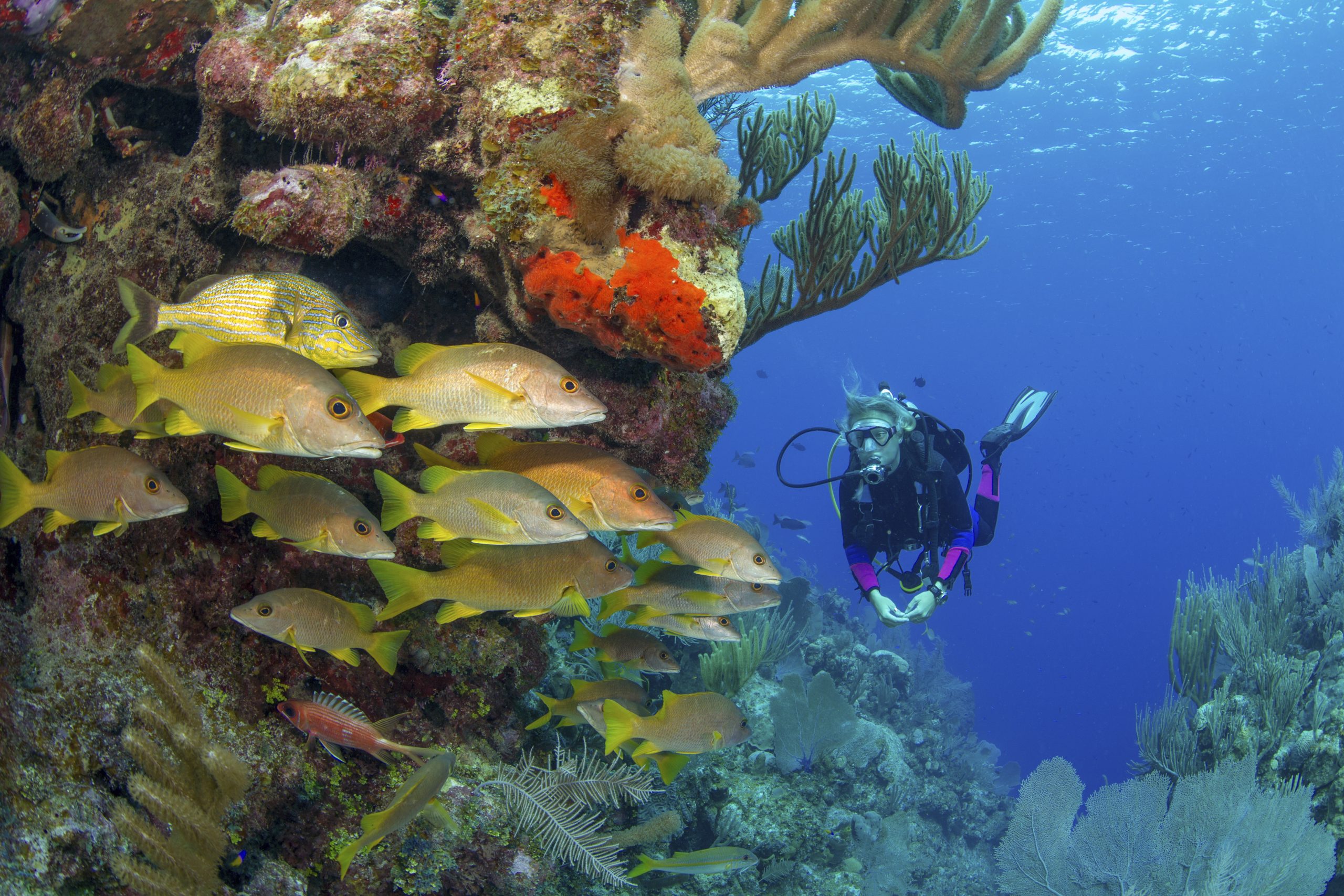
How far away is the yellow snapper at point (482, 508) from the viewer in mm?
2064

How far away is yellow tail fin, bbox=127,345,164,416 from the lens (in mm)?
1938

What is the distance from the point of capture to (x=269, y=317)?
2178 mm

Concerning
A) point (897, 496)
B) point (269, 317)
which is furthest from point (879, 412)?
point (269, 317)

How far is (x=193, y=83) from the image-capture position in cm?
344

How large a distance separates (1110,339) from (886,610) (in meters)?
92.8

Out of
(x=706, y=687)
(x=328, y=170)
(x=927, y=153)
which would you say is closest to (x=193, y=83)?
(x=328, y=170)

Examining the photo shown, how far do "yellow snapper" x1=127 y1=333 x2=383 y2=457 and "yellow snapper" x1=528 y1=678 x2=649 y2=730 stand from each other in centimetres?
217

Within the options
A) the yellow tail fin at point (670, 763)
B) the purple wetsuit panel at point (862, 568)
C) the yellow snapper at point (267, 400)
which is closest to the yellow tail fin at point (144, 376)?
the yellow snapper at point (267, 400)

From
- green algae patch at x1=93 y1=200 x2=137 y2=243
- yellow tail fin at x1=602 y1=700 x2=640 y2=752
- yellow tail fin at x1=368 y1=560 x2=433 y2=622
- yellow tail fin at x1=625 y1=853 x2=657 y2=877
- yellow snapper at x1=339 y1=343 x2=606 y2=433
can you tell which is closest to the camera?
yellow snapper at x1=339 y1=343 x2=606 y2=433

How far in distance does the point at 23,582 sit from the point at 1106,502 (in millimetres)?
135252

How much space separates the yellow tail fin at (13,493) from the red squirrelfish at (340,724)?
1.18 metres

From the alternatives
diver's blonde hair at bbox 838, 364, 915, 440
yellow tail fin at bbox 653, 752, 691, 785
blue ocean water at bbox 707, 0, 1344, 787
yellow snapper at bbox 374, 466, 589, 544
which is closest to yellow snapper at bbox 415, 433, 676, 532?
yellow snapper at bbox 374, 466, 589, 544

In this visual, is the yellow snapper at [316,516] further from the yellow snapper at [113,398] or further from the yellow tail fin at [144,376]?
the yellow snapper at [113,398]

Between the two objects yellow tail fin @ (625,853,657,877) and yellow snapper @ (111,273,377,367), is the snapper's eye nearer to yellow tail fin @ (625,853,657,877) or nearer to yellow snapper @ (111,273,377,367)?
yellow snapper @ (111,273,377,367)
